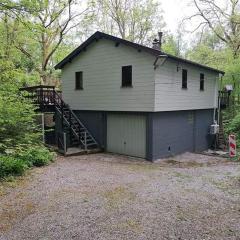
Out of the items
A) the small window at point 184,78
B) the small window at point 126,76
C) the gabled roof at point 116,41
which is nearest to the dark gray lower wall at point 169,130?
the small window at point 184,78

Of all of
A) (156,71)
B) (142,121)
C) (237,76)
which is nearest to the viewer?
(156,71)

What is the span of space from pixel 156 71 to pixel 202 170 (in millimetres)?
5029

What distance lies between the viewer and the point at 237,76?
22.8 metres

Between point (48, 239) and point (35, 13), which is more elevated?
point (35, 13)

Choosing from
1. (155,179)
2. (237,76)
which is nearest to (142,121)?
(155,179)

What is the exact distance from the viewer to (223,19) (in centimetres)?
3003

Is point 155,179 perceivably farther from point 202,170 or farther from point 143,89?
point 143,89

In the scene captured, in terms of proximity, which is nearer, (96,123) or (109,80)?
(109,80)

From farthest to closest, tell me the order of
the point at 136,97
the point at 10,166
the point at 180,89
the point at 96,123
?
the point at 96,123 < the point at 180,89 < the point at 136,97 < the point at 10,166

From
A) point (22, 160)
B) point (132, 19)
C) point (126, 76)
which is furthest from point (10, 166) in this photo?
point (132, 19)

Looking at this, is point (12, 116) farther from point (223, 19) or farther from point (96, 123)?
point (223, 19)

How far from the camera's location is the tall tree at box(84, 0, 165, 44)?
1212 inches

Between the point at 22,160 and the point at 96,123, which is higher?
the point at 96,123

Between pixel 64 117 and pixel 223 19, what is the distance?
2241 cm
